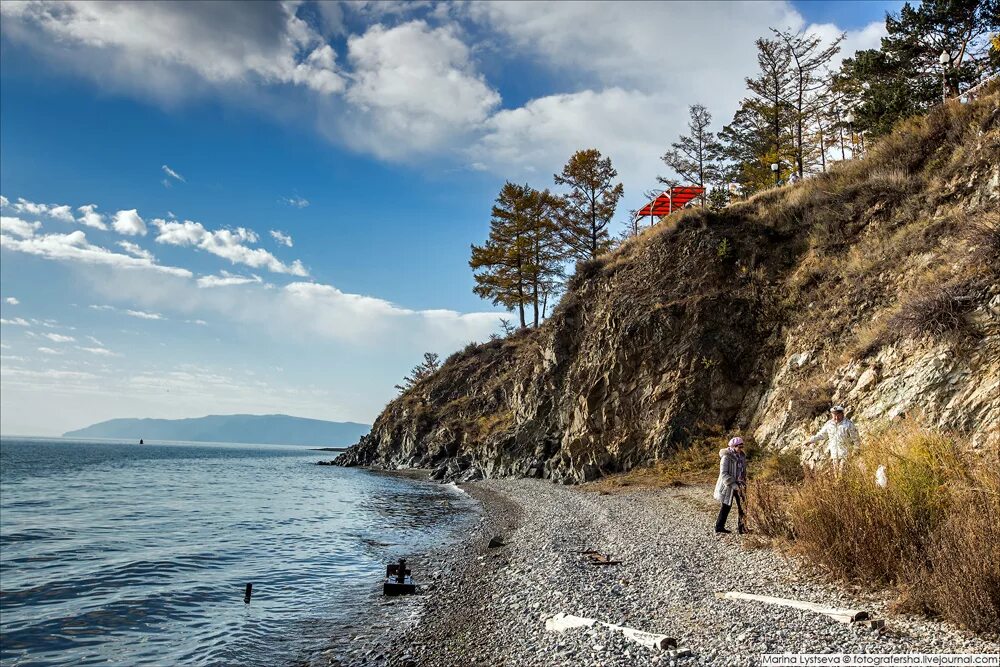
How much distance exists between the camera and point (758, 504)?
1019 cm

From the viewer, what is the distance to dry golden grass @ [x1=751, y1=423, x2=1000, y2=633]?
514cm

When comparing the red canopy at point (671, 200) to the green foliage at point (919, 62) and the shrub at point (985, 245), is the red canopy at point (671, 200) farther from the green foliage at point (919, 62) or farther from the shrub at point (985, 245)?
the shrub at point (985, 245)

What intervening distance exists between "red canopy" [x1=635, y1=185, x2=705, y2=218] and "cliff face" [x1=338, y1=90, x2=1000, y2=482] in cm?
790

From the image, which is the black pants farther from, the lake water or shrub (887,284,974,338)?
the lake water

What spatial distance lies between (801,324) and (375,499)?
67.7 ft

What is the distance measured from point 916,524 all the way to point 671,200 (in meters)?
30.8

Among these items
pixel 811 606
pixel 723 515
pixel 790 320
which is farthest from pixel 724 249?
pixel 811 606

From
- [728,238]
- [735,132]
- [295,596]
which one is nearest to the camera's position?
[295,596]

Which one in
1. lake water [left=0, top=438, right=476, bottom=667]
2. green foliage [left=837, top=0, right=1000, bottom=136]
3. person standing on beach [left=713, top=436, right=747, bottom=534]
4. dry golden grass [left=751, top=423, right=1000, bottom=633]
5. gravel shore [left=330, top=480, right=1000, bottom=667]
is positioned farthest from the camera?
green foliage [left=837, top=0, right=1000, bottom=136]

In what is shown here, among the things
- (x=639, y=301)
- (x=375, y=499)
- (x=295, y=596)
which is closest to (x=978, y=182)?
(x=639, y=301)

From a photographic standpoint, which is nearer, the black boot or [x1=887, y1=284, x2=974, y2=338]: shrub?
the black boot

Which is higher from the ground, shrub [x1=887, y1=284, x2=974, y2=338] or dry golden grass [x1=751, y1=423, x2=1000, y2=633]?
shrub [x1=887, y1=284, x2=974, y2=338]

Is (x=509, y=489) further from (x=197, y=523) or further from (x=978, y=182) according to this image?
(x=978, y=182)

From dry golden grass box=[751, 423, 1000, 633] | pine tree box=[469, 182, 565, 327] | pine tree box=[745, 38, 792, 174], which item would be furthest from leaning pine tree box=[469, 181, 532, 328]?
dry golden grass box=[751, 423, 1000, 633]
